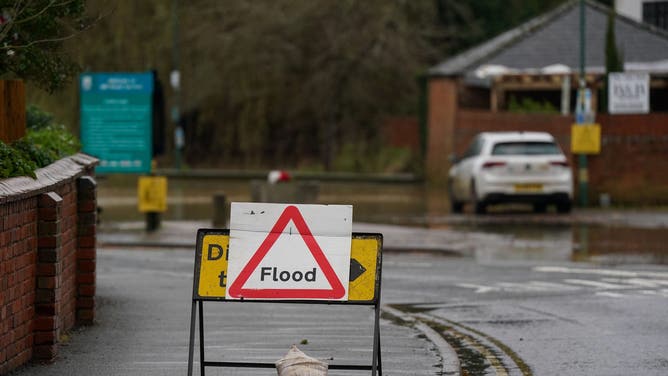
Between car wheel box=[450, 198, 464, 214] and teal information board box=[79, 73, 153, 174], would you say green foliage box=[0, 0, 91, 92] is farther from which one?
Answer: car wheel box=[450, 198, 464, 214]

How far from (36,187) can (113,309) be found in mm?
3929

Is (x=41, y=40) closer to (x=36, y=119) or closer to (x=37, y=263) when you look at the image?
(x=37, y=263)

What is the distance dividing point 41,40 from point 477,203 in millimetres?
18052

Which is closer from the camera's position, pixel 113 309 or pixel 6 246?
pixel 6 246

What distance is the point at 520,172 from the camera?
28.2 meters

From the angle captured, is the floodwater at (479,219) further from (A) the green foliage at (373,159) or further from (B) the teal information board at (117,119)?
(A) the green foliage at (373,159)

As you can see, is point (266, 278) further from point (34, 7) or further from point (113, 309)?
point (113, 309)

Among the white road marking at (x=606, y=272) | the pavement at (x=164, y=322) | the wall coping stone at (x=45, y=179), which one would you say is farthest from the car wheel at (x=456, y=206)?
the wall coping stone at (x=45, y=179)

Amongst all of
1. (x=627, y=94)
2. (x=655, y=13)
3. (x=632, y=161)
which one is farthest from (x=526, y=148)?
(x=655, y=13)

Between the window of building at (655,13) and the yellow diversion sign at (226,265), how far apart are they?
1718 inches

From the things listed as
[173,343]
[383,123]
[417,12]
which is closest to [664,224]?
[173,343]

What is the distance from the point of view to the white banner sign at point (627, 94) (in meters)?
33.1

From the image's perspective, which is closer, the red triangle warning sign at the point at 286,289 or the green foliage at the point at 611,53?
the red triangle warning sign at the point at 286,289

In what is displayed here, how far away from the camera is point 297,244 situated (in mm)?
8898
